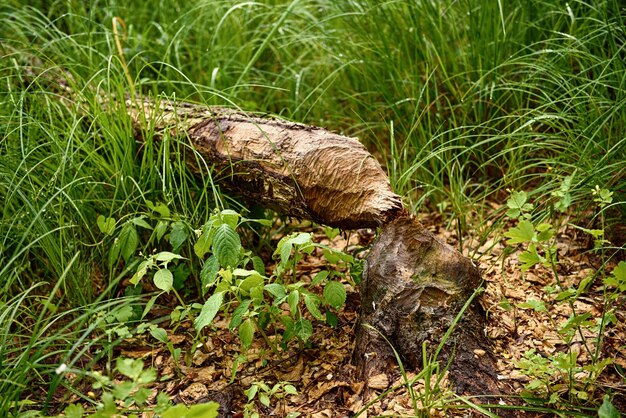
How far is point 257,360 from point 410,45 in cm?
180

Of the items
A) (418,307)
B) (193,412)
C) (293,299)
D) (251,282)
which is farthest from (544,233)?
(193,412)

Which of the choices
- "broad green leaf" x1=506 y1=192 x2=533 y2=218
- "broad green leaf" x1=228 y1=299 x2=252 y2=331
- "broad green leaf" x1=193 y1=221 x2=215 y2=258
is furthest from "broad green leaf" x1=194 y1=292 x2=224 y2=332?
"broad green leaf" x1=506 y1=192 x2=533 y2=218

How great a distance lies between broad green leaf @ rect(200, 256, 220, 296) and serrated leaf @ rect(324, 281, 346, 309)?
14.7 inches

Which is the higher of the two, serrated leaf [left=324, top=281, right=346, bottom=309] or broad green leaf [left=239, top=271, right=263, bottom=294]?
broad green leaf [left=239, top=271, right=263, bottom=294]

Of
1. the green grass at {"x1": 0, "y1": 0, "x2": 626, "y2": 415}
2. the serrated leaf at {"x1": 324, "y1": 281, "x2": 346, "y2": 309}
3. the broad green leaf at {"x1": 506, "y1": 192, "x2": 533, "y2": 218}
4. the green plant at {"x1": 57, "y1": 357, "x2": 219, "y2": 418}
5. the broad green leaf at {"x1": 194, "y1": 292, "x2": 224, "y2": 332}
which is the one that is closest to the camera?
the green plant at {"x1": 57, "y1": 357, "x2": 219, "y2": 418}

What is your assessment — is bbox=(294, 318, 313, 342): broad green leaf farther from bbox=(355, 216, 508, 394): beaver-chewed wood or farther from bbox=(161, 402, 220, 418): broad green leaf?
bbox=(161, 402, 220, 418): broad green leaf

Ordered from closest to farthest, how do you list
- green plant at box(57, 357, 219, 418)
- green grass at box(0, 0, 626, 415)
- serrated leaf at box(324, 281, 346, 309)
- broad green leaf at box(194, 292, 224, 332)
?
1. green plant at box(57, 357, 219, 418)
2. broad green leaf at box(194, 292, 224, 332)
3. serrated leaf at box(324, 281, 346, 309)
4. green grass at box(0, 0, 626, 415)

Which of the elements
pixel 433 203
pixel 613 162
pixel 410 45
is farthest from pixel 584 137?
pixel 410 45

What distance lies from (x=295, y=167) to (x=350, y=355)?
0.68m

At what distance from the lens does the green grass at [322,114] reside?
2.53 m

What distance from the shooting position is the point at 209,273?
2.23m

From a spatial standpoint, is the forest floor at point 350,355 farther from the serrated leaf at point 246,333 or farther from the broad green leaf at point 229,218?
the broad green leaf at point 229,218

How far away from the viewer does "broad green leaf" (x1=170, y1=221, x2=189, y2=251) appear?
7.95 feet

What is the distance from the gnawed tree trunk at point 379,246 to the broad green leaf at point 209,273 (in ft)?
1.14
